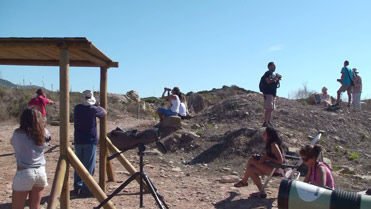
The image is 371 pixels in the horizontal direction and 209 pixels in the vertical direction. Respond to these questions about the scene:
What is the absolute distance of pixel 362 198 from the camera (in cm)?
292

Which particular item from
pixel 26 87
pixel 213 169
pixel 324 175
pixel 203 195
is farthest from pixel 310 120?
pixel 26 87

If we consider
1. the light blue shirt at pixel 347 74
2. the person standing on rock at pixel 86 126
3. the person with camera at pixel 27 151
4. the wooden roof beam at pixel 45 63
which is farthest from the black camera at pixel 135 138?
the light blue shirt at pixel 347 74

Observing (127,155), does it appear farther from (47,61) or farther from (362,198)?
(362,198)

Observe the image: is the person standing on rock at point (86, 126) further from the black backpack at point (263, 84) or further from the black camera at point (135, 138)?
the black backpack at point (263, 84)

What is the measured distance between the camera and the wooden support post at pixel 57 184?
4004 millimetres

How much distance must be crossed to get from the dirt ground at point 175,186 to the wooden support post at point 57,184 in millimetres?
1193

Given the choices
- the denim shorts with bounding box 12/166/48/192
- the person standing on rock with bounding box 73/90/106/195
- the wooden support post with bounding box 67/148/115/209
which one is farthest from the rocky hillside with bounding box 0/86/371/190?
the denim shorts with bounding box 12/166/48/192

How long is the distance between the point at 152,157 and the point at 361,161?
4452 mm

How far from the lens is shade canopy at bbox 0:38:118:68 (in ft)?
14.1

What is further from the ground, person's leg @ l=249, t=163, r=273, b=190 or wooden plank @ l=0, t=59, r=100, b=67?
wooden plank @ l=0, t=59, r=100, b=67

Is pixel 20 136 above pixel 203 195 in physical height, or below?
above

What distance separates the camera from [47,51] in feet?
16.1

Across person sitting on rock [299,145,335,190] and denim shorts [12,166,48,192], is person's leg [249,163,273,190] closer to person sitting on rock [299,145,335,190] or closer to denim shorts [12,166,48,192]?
person sitting on rock [299,145,335,190]

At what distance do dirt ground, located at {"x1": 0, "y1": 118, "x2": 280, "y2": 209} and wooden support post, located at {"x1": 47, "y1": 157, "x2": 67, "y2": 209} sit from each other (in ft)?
3.92
